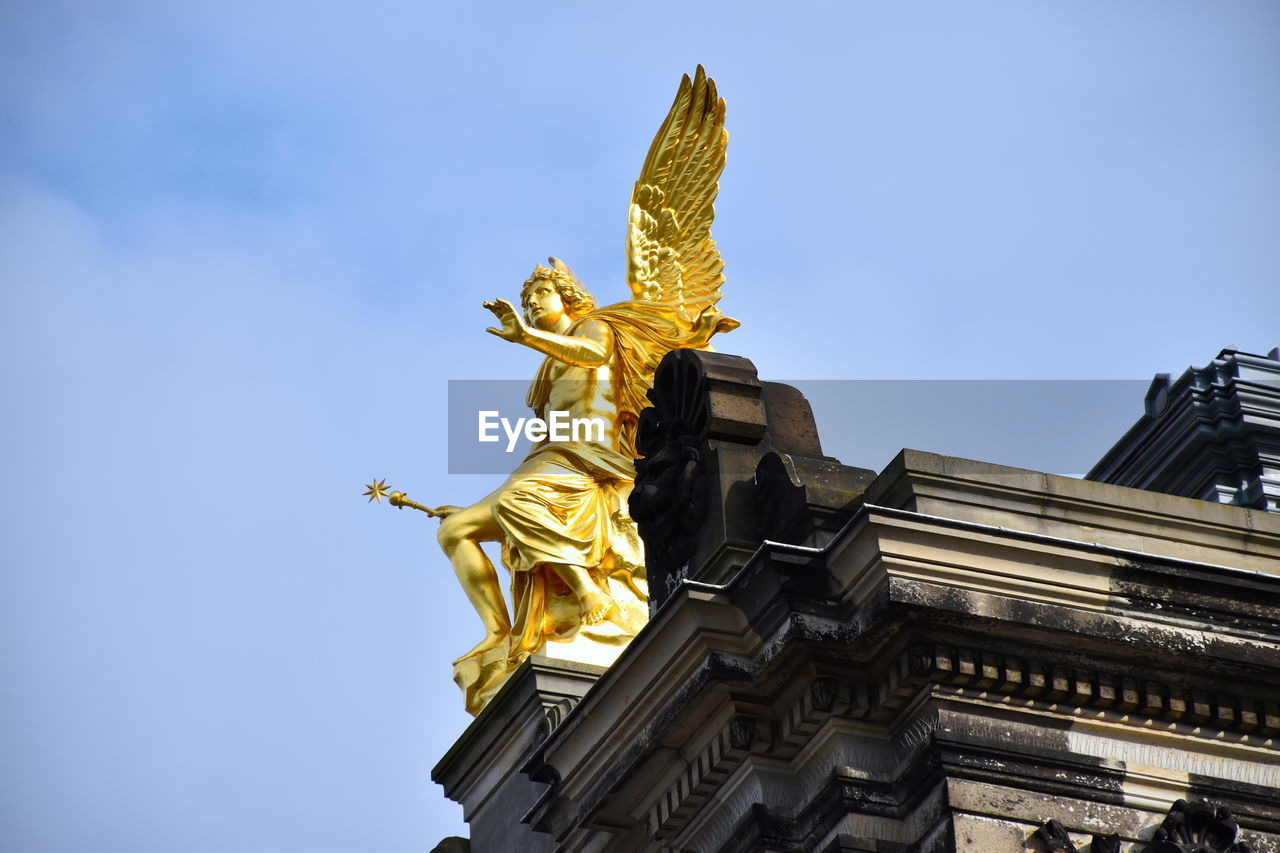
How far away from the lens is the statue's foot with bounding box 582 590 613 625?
17609 millimetres

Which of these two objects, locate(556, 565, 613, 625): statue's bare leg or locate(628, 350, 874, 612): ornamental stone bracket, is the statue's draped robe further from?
locate(628, 350, 874, 612): ornamental stone bracket

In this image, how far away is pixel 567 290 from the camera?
63.6 feet

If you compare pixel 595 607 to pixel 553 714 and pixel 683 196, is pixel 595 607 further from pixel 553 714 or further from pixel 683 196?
pixel 683 196

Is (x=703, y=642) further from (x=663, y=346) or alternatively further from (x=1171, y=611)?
(x=663, y=346)

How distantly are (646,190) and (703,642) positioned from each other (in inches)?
330

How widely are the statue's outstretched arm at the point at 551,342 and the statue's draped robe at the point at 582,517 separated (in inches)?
7.1

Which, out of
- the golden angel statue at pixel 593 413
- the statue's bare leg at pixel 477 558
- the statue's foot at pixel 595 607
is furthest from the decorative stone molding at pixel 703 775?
the statue's bare leg at pixel 477 558

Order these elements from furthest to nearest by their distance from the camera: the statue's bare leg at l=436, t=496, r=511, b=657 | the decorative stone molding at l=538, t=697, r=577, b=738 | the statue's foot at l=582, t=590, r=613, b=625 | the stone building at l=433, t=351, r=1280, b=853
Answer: the statue's bare leg at l=436, t=496, r=511, b=657 → the statue's foot at l=582, t=590, r=613, b=625 → the decorative stone molding at l=538, t=697, r=577, b=738 → the stone building at l=433, t=351, r=1280, b=853

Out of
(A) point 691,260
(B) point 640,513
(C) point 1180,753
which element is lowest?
(C) point 1180,753

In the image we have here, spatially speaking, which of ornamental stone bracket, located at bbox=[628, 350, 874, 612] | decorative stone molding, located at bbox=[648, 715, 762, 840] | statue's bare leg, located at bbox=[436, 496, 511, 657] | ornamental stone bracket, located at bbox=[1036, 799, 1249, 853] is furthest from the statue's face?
ornamental stone bracket, located at bbox=[1036, 799, 1249, 853]

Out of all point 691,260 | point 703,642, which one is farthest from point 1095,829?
point 691,260

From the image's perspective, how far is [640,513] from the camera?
535 inches

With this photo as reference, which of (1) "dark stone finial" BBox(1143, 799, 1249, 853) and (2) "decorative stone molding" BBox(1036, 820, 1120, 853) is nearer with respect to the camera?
(2) "decorative stone molding" BBox(1036, 820, 1120, 853)

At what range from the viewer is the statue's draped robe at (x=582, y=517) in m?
17.9
